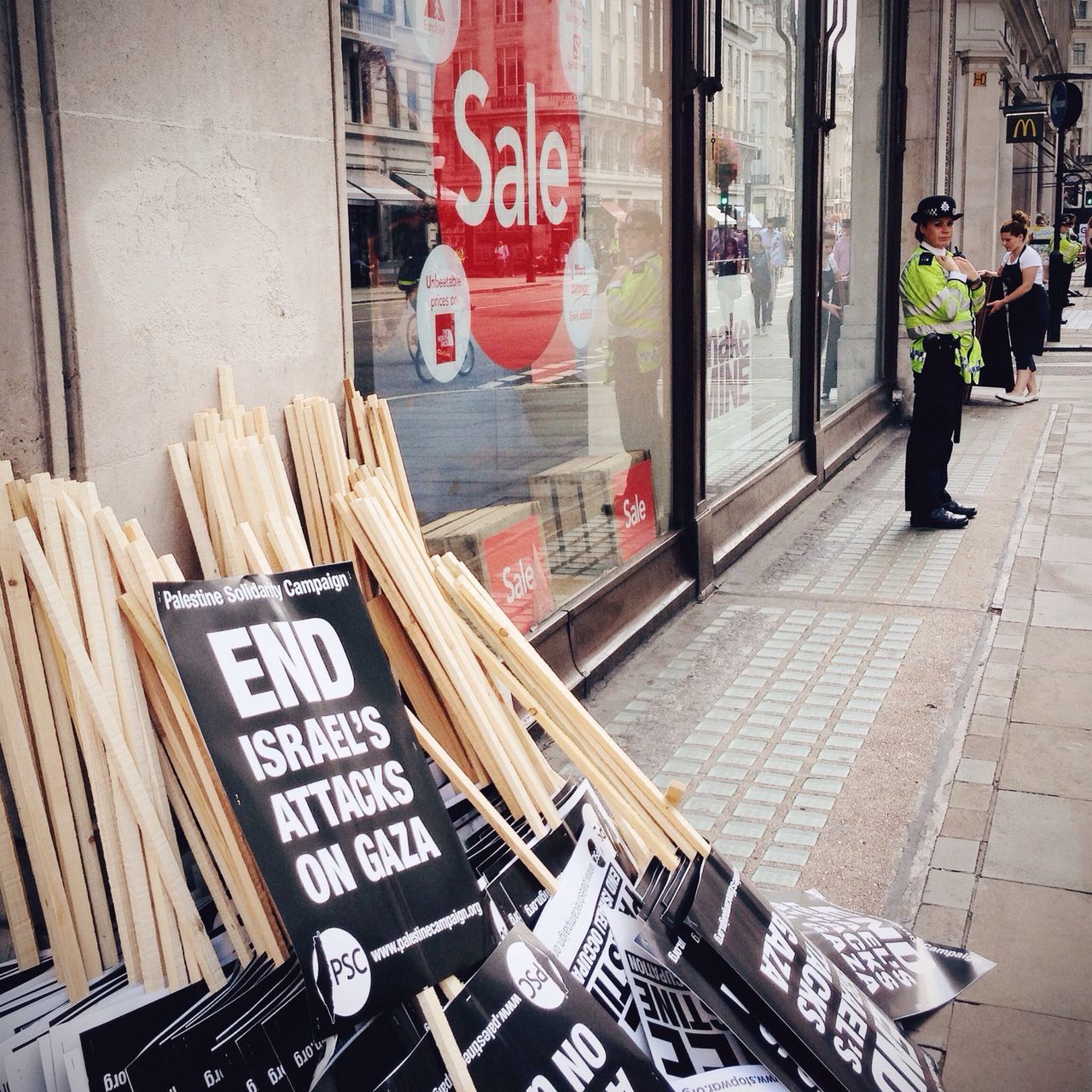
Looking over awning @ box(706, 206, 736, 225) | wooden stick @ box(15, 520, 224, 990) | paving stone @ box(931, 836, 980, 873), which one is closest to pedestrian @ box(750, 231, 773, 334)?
awning @ box(706, 206, 736, 225)

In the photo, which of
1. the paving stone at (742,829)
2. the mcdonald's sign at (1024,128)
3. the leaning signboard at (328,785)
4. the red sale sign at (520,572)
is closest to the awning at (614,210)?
the red sale sign at (520,572)

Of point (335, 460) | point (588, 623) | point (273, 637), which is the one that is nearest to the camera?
point (273, 637)

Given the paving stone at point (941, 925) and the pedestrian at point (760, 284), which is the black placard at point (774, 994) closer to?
the paving stone at point (941, 925)

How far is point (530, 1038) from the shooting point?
7.14 ft

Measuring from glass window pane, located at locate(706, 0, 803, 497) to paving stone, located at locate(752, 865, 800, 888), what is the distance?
11.7 ft

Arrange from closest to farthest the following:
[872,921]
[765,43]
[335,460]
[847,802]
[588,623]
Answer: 1. [335,460]
2. [872,921]
3. [847,802]
4. [588,623]
5. [765,43]

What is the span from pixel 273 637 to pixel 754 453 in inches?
239

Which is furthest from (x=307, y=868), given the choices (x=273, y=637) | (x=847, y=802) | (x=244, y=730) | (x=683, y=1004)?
(x=847, y=802)

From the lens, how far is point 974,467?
10078mm

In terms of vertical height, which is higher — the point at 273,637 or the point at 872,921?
the point at 273,637

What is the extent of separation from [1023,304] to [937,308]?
733 cm

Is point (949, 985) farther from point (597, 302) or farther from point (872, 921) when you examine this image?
point (597, 302)

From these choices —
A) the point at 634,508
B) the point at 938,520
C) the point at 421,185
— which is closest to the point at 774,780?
the point at 634,508

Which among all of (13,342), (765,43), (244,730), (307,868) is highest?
(765,43)
